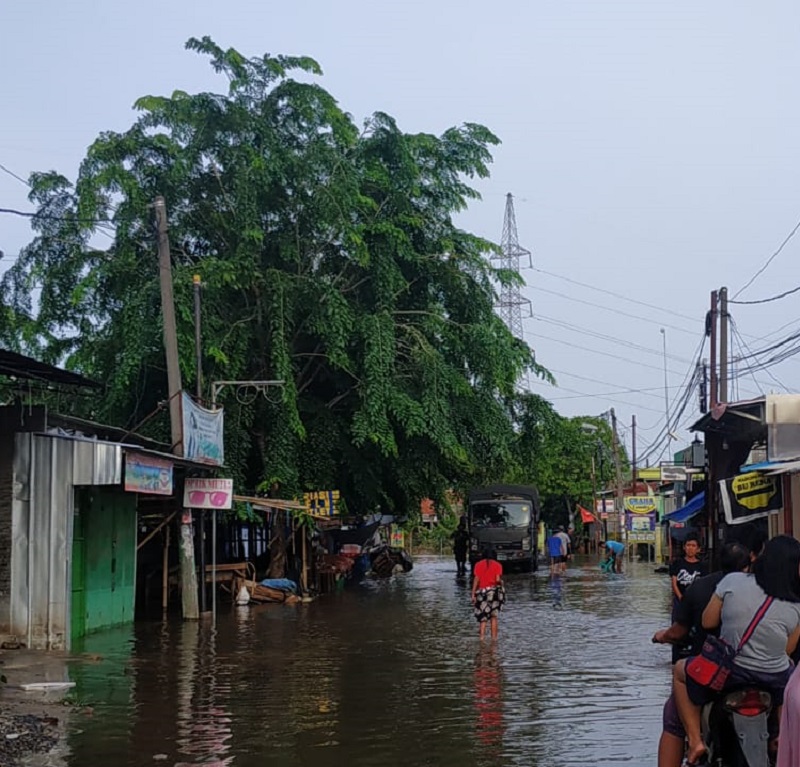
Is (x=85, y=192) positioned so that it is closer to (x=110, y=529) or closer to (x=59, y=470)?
(x=110, y=529)

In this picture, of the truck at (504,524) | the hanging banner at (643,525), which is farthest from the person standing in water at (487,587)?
the hanging banner at (643,525)

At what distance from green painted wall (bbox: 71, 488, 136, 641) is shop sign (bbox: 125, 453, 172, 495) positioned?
94 centimetres

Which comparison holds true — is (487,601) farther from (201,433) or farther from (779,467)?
(201,433)

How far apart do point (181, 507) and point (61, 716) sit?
12.0 meters

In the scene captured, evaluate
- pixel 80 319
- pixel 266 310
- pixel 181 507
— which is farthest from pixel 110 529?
pixel 80 319

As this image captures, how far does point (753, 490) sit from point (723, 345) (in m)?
9.87

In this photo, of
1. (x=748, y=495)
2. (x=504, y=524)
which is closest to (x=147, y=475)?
(x=748, y=495)

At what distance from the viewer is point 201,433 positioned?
22.8 m

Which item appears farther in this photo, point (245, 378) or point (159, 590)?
point (245, 378)

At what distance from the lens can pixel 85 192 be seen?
101 feet

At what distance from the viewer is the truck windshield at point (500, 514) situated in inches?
1719

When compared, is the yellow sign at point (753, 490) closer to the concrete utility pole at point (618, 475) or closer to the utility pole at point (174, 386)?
the utility pole at point (174, 386)

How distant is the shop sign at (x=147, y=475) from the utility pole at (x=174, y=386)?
128 centimetres

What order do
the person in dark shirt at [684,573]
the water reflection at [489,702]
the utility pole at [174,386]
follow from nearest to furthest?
the water reflection at [489,702] < the person in dark shirt at [684,573] < the utility pole at [174,386]
